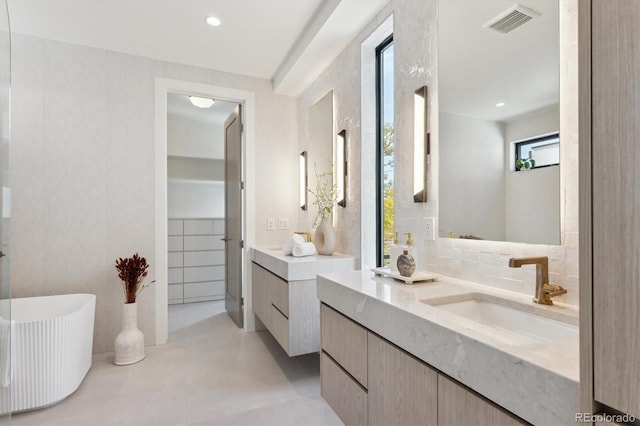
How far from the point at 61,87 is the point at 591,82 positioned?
3.49 metres

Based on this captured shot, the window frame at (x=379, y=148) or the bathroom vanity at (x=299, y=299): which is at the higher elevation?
the window frame at (x=379, y=148)

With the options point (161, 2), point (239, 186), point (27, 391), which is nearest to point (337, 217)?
point (239, 186)

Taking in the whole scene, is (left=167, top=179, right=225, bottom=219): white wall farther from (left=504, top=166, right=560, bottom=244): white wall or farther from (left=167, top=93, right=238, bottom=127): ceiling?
(left=504, top=166, right=560, bottom=244): white wall

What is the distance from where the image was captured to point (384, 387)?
117cm

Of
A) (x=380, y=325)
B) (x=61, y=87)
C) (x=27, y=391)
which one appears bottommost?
(x=27, y=391)

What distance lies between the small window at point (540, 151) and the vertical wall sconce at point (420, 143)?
0.46m

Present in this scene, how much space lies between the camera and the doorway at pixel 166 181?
2945 mm

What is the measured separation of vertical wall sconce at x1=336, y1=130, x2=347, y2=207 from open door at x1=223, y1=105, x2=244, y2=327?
1.27 m

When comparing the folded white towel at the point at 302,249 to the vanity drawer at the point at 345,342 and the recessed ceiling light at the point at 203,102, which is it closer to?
the vanity drawer at the point at 345,342

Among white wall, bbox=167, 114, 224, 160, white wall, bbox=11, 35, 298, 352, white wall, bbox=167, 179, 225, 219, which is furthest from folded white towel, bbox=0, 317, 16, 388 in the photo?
white wall, bbox=167, 179, 225, 219

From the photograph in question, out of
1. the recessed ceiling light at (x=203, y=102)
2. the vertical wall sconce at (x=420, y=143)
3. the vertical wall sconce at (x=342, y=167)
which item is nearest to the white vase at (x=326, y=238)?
the vertical wall sconce at (x=342, y=167)

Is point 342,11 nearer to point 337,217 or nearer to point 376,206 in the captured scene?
point 376,206

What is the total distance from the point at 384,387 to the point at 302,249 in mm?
1373

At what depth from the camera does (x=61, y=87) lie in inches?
104
